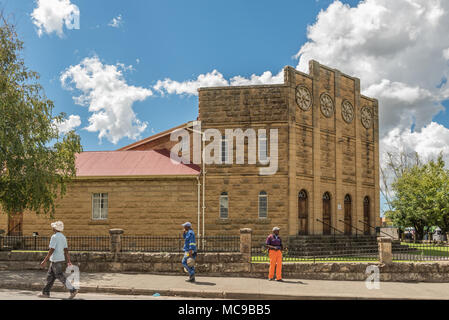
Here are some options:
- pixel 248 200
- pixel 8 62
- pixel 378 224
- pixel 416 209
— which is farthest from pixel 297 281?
pixel 416 209

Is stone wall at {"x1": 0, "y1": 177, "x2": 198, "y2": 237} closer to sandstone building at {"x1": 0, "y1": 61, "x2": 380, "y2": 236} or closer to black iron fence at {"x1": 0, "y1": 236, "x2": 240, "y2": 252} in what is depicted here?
sandstone building at {"x1": 0, "y1": 61, "x2": 380, "y2": 236}

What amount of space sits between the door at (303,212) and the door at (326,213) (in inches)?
59.6

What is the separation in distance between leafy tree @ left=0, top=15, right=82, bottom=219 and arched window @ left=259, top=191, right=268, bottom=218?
10.2m

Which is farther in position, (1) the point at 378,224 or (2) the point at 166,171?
(1) the point at 378,224

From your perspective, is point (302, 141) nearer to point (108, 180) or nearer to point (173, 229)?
point (173, 229)

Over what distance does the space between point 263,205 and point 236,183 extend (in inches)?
71.9

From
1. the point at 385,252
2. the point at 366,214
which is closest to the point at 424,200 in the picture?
the point at 366,214

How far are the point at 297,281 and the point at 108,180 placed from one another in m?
13.8

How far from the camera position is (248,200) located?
75.0 ft

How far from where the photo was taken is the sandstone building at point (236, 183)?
2292 cm

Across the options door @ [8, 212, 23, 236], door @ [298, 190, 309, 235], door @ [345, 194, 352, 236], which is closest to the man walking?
door @ [8, 212, 23, 236]

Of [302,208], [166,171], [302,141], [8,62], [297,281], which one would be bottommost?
[297,281]

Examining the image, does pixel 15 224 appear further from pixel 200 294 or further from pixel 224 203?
pixel 200 294

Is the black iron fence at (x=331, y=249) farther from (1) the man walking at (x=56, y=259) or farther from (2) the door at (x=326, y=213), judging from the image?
(1) the man walking at (x=56, y=259)
